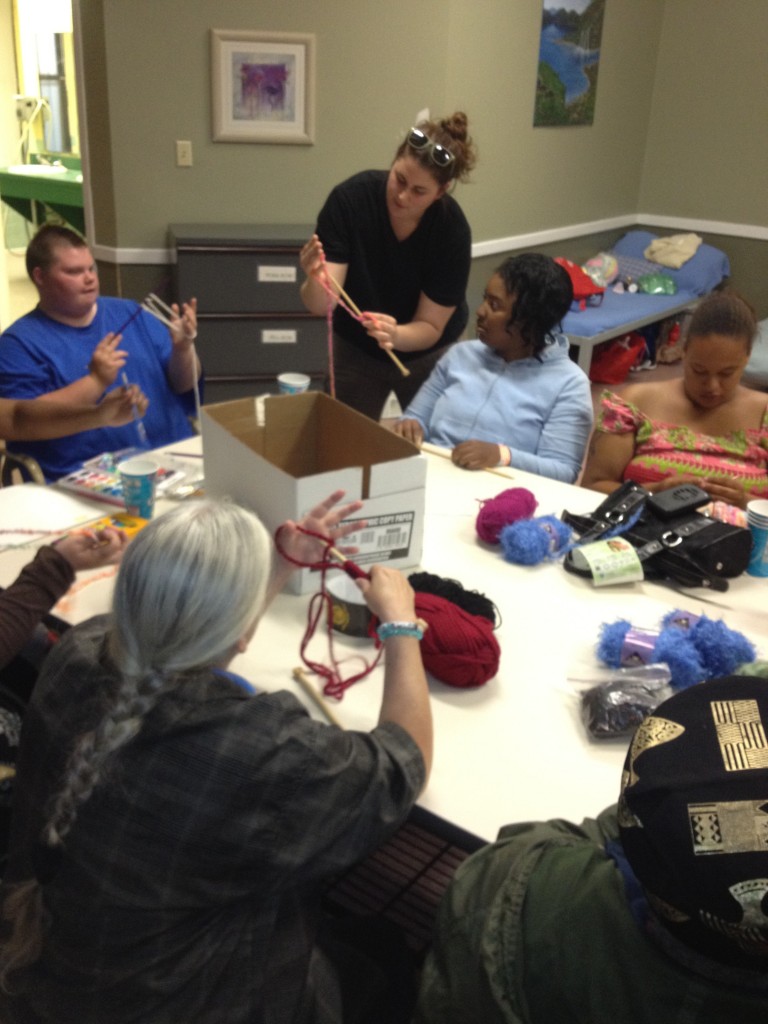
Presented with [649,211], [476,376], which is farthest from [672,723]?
[649,211]

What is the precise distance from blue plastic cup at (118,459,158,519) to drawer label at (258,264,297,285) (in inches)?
84.3

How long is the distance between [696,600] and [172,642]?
1086 millimetres

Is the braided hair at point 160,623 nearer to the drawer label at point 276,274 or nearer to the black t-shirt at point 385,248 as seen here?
the black t-shirt at point 385,248

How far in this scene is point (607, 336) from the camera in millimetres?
4820

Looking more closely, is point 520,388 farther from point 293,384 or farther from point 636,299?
point 636,299

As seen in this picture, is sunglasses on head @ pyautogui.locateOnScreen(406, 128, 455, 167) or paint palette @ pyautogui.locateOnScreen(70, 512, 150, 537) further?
sunglasses on head @ pyautogui.locateOnScreen(406, 128, 455, 167)

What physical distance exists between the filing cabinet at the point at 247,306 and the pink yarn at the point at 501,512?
2.15 meters

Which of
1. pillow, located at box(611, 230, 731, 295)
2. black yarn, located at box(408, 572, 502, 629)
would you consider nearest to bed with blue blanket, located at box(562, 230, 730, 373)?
pillow, located at box(611, 230, 731, 295)

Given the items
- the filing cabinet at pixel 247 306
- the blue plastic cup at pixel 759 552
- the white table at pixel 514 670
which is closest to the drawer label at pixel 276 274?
the filing cabinet at pixel 247 306

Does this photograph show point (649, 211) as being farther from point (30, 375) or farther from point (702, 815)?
point (702, 815)

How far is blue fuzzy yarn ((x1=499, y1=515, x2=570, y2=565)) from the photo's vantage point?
1.78 metres

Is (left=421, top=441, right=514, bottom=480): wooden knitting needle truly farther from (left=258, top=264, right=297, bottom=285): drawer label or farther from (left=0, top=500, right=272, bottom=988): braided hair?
(left=258, top=264, right=297, bottom=285): drawer label

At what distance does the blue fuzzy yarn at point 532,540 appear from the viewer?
5.85 feet

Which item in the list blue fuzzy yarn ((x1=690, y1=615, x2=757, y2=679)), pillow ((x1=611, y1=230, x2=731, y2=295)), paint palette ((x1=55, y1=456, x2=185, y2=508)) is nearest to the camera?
blue fuzzy yarn ((x1=690, y1=615, x2=757, y2=679))
